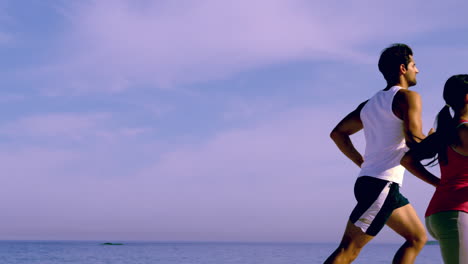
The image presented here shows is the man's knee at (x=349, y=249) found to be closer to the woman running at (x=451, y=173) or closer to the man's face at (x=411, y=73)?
the woman running at (x=451, y=173)

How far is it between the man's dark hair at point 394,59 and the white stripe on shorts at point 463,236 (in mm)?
1429

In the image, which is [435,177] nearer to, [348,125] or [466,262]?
[466,262]

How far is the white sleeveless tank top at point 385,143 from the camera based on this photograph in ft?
14.9

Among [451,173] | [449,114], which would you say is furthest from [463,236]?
Result: [449,114]

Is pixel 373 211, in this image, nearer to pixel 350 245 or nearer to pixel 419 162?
pixel 350 245

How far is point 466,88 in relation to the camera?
374 centimetres

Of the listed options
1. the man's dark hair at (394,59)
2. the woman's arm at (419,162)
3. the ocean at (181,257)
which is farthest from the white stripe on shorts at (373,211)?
the ocean at (181,257)

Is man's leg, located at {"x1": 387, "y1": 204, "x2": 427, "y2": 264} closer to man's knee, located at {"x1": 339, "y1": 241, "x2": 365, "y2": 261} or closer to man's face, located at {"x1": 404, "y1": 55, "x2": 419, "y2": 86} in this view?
man's knee, located at {"x1": 339, "y1": 241, "x2": 365, "y2": 261}

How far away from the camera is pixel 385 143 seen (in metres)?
4.56

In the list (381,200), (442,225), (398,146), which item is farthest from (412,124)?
(442,225)

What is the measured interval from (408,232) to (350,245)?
449mm

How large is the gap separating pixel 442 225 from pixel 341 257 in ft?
3.43

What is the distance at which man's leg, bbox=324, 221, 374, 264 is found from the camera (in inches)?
179

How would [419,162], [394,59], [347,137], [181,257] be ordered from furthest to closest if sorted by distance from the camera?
[181,257], [347,137], [394,59], [419,162]
